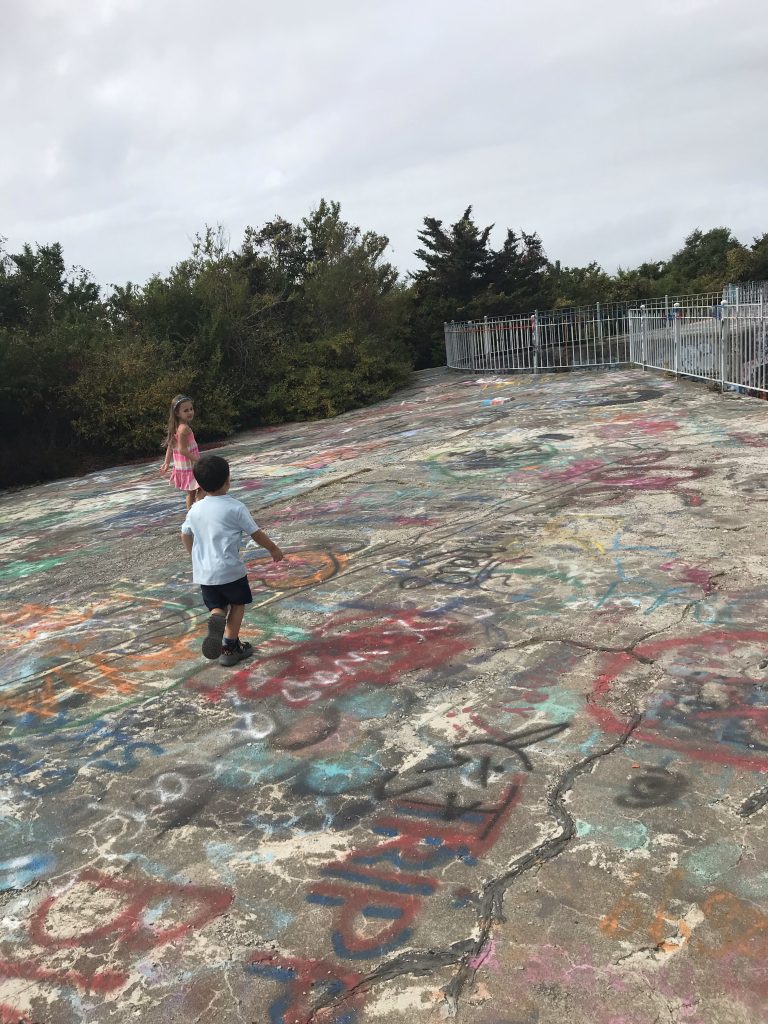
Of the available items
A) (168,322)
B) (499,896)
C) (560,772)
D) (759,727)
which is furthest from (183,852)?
(168,322)

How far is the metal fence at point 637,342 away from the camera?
37.7 ft

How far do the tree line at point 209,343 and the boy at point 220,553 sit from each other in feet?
39.2

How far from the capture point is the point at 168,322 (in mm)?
18062

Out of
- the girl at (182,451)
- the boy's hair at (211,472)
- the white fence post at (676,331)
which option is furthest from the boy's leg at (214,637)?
the white fence post at (676,331)

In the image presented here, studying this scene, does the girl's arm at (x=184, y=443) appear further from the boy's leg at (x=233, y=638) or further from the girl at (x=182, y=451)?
the boy's leg at (x=233, y=638)

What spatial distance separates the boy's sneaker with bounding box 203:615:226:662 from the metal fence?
942cm

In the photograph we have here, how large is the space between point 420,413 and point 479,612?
432 inches

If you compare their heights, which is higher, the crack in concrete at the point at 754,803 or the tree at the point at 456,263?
the tree at the point at 456,263

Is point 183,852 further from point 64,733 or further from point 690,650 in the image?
point 690,650

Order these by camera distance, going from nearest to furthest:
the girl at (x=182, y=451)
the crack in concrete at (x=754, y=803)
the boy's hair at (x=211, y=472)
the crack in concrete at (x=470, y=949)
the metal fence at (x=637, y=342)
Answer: the crack in concrete at (x=470, y=949), the crack in concrete at (x=754, y=803), the boy's hair at (x=211, y=472), the girl at (x=182, y=451), the metal fence at (x=637, y=342)

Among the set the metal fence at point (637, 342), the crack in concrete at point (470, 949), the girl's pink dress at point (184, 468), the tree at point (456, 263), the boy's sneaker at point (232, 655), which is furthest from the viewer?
the tree at point (456, 263)

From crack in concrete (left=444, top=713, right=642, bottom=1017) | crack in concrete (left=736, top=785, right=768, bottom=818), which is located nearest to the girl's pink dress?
crack in concrete (left=444, top=713, right=642, bottom=1017)

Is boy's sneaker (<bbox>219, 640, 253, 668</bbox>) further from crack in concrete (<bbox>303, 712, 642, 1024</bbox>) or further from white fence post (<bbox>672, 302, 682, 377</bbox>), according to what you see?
white fence post (<bbox>672, 302, 682, 377</bbox>)

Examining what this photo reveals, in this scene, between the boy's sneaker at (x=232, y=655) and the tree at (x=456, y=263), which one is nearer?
the boy's sneaker at (x=232, y=655)
